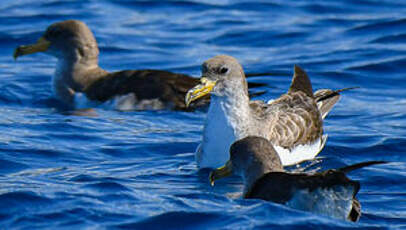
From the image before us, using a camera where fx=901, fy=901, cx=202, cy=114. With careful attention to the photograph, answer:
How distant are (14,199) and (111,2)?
12825mm

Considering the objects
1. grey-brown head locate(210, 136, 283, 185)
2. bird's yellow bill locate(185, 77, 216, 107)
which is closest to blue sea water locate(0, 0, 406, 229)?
A: grey-brown head locate(210, 136, 283, 185)

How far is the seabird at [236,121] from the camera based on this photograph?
360 inches

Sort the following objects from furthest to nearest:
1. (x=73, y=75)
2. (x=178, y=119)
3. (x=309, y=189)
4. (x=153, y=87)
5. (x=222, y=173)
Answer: (x=73, y=75) → (x=153, y=87) → (x=178, y=119) → (x=222, y=173) → (x=309, y=189)

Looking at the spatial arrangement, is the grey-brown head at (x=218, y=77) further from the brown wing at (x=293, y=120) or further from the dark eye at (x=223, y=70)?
the brown wing at (x=293, y=120)

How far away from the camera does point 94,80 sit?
13.4 meters

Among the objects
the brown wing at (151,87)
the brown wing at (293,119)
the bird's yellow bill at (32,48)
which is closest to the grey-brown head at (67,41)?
the bird's yellow bill at (32,48)

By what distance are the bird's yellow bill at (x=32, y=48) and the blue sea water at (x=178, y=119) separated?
489mm

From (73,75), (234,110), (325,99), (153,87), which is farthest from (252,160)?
(73,75)

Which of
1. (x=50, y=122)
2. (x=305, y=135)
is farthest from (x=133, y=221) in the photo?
(x=50, y=122)

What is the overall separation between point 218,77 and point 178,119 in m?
2.92

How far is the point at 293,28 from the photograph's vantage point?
701 inches

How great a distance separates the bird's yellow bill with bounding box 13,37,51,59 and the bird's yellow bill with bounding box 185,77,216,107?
17.4 feet

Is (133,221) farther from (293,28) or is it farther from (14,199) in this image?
(293,28)

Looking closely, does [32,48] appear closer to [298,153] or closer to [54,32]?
[54,32]
